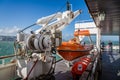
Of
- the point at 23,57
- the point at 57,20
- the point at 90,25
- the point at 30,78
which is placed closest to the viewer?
the point at 30,78

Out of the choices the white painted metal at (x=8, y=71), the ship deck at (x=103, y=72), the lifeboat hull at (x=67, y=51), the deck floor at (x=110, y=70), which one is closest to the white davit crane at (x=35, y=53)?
the white painted metal at (x=8, y=71)

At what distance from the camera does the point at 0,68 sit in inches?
135

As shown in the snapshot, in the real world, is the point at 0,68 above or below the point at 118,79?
above

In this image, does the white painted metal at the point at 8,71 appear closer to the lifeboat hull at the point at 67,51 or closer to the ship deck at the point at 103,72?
the ship deck at the point at 103,72

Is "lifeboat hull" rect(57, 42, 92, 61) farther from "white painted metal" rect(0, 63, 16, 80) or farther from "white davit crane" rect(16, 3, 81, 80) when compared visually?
"white painted metal" rect(0, 63, 16, 80)

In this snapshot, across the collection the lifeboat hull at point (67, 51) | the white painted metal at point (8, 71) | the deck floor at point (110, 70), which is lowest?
the deck floor at point (110, 70)

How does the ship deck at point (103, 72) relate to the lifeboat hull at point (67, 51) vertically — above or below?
below

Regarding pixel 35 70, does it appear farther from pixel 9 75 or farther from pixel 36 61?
pixel 9 75

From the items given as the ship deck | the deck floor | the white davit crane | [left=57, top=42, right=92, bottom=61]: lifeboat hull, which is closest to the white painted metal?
the white davit crane

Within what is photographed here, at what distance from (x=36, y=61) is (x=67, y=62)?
3006mm

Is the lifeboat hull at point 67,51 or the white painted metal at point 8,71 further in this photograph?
the lifeboat hull at point 67,51

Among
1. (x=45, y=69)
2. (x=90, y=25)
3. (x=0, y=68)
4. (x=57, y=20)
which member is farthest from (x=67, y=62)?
(x=90, y=25)

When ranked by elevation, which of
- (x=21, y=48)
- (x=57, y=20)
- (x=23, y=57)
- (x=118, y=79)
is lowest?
(x=118, y=79)

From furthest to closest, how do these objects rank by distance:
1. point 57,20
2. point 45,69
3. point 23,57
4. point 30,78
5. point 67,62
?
point 67,62 < point 57,20 < point 45,69 < point 23,57 < point 30,78
